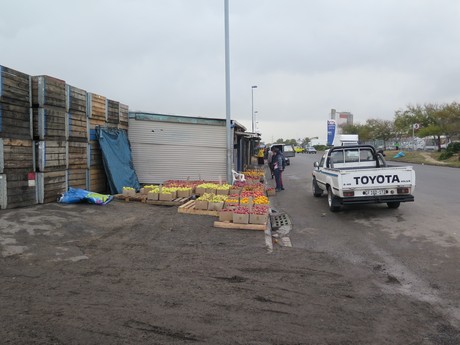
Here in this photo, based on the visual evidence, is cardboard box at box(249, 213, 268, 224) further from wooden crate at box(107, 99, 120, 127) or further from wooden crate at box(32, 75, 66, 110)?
wooden crate at box(107, 99, 120, 127)

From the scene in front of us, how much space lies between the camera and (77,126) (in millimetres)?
11266

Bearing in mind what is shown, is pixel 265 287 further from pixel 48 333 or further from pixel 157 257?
pixel 48 333

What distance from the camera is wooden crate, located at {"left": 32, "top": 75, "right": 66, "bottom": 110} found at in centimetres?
958

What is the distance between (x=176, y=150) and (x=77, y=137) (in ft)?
15.7

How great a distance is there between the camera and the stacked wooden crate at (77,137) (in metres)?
10.9

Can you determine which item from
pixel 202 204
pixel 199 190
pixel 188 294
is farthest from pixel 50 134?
pixel 188 294

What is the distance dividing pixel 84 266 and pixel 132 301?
5.01ft

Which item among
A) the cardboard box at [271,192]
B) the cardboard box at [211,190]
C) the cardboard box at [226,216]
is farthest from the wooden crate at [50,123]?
the cardboard box at [271,192]

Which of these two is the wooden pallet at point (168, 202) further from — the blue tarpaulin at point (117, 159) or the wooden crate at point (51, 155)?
the wooden crate at point (51, 155)

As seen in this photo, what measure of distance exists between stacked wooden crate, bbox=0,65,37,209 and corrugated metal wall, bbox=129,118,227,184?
19.8 feet

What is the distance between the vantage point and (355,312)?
13.6 ft

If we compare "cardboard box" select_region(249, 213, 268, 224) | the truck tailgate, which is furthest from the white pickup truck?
"cardboard box" select_region(249, 213, 268, 224)

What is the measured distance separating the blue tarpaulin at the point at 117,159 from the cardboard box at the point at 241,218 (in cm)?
599

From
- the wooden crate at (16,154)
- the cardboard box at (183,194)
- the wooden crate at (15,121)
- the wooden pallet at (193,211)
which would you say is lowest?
the wooden pallet at (193,211)
